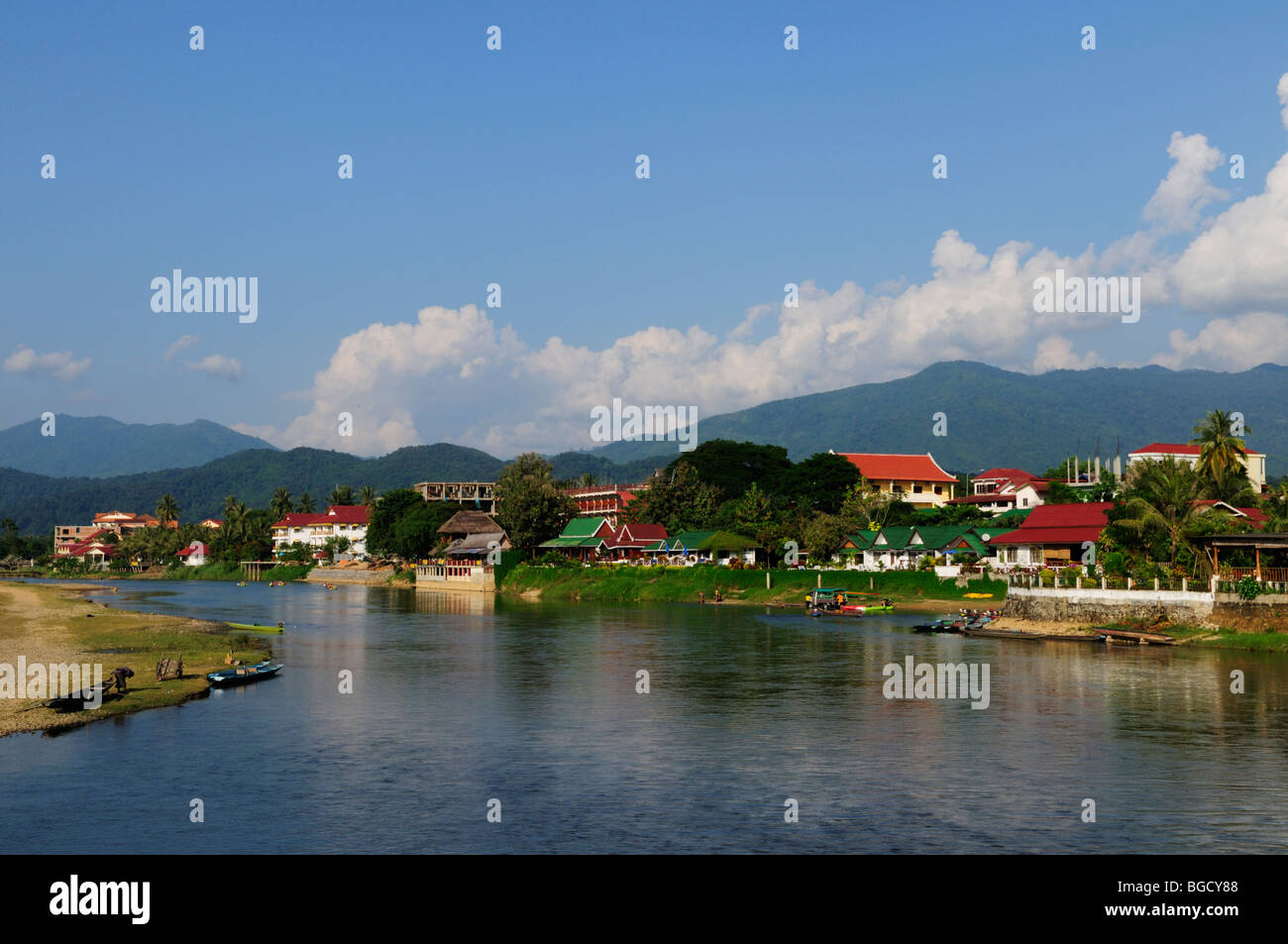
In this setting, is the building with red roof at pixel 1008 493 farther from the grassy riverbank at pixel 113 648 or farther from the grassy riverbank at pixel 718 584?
the grassy riverbank at pixel 113 648

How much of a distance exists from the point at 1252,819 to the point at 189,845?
24894mm

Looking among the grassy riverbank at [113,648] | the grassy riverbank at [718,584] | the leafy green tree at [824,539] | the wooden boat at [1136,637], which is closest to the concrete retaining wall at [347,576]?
the grassy riverbank at [718,584]

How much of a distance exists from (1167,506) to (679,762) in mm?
49632

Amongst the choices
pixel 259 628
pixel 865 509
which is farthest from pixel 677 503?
pixel 259 628

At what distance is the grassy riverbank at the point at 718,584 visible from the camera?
320 feet

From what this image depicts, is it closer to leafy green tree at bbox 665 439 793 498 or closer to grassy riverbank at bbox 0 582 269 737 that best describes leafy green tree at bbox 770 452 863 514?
leafy green tree at bbox 665 439 793 498

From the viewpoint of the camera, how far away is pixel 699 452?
16775 centimetres

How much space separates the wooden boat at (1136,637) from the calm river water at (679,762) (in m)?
2.53

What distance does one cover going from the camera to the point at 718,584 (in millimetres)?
111500

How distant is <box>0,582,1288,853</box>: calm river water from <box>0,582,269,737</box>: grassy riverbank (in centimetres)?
124

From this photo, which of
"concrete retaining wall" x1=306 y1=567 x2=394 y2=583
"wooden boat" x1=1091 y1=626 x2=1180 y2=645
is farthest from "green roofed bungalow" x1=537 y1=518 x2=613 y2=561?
"wooden boat" x1=1091 y1=626 x2=1180 y2=645
